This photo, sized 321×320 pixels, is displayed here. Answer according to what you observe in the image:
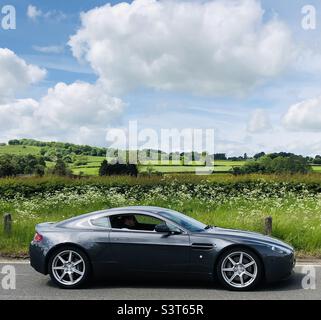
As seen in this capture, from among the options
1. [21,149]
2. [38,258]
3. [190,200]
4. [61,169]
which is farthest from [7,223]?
[21,149]

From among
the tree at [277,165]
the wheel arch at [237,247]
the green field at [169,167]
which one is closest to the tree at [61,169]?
the green field at [169,167]

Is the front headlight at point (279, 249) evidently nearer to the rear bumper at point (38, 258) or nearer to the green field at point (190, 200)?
the green field at point (190, 200)

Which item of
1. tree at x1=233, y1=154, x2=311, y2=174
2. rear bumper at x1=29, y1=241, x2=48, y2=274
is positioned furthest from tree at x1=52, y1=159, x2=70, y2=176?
rear bumper at x1=29, y1=241, x2=48, y2=274

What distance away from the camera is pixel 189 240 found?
29.7ft

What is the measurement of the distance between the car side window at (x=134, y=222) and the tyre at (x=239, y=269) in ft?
4.68

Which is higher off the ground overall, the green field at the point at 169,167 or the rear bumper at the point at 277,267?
the green field at the point at 169,167

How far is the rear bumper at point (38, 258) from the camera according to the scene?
9.29 m

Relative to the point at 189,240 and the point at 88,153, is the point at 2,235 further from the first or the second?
the point at 88,153

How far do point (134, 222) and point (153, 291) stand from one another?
1405 millimetres

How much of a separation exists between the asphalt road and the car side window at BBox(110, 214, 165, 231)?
0.98 metres
